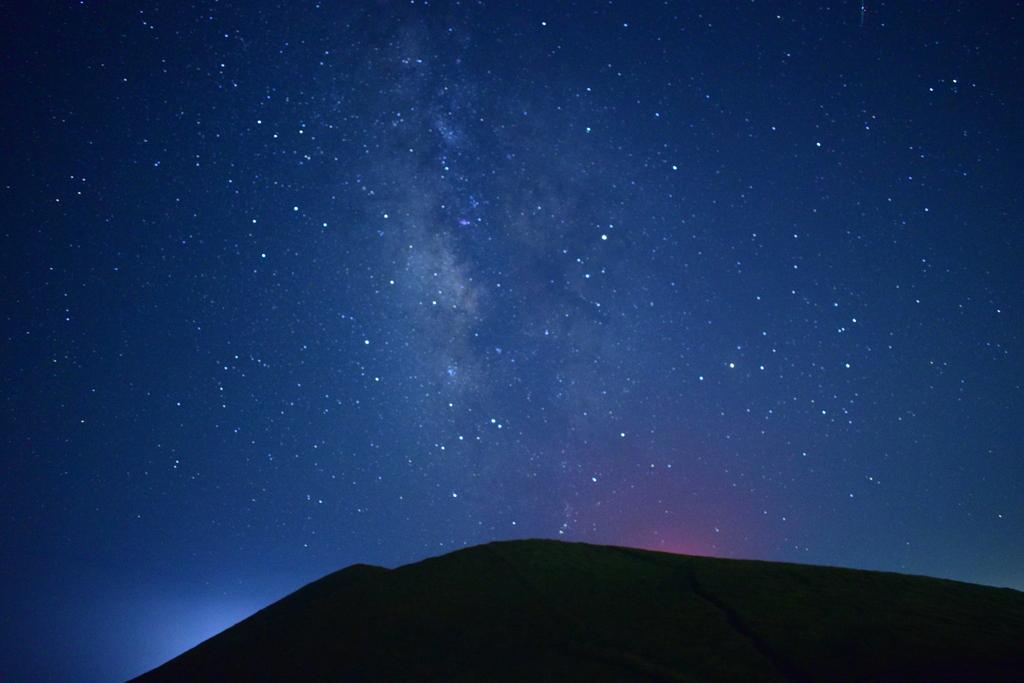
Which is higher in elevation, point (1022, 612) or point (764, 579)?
point (764, 579)

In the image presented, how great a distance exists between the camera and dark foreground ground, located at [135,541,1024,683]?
4.33 meters

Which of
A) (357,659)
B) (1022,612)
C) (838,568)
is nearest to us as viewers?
(357,659)

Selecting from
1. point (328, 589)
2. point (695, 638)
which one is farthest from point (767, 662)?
point (328, 589)

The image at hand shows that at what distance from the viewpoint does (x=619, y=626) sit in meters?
5.11

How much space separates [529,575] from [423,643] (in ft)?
5.36

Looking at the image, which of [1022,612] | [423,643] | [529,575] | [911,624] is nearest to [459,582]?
[529,575]

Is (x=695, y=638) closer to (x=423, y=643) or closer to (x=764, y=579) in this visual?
(x=764, y=579)

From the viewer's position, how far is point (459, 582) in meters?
6.41

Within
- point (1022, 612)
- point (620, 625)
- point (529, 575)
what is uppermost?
point (529, 575)

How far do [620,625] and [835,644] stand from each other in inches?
67.8

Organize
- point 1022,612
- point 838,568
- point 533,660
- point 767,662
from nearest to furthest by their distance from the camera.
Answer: point 767,662, point 533,660, point 1022,612, point 838,568

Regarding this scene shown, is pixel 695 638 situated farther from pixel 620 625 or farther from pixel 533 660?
pixel 533 660

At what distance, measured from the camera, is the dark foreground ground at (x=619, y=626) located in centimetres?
433

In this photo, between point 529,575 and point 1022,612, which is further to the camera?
point 529,575
